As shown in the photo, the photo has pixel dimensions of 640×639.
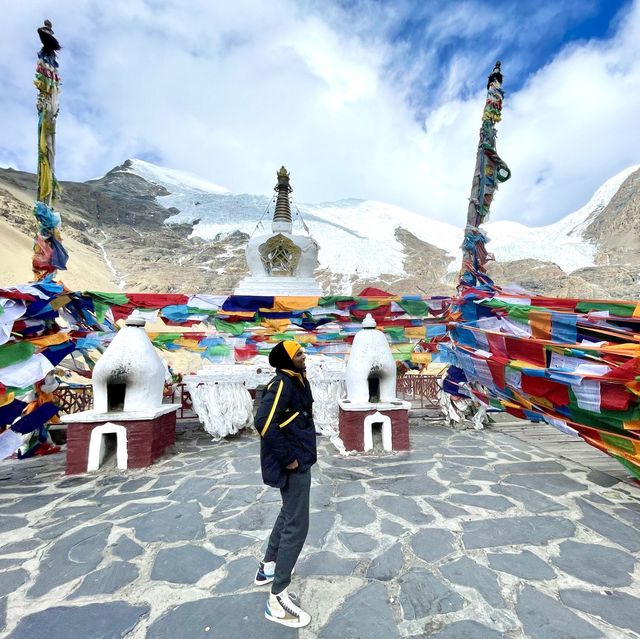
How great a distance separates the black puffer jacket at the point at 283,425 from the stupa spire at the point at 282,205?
546 inches

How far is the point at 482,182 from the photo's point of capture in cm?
803

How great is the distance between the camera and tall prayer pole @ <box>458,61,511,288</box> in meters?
7.94

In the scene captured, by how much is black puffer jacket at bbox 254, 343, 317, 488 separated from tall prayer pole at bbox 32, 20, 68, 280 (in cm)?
575

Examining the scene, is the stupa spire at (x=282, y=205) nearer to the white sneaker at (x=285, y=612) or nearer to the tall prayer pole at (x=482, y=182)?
the tall prayer pole at (x=482, y=182)

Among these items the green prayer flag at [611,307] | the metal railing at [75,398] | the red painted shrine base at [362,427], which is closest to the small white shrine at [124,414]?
the red painted shrine base at [362,427]

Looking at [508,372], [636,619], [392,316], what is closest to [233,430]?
[392,316]

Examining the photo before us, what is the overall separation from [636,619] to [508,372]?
11.9 feet

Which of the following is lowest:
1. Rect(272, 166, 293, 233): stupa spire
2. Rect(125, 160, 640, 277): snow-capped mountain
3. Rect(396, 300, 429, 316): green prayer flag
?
Rect(396, 300, 429, 316): green prayer flag

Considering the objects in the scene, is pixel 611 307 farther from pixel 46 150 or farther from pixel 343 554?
pixel 46 150

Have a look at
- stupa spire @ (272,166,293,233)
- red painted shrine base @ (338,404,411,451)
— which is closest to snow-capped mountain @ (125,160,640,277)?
stupa spire @ (272,166,293,233)

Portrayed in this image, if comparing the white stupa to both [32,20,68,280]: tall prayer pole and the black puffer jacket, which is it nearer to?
[32,20,68,280]: tall prayer pole

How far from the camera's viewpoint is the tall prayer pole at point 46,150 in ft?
20.2

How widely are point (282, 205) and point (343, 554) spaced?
50.1ft

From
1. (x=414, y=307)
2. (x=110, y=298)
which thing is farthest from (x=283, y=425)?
(x=414, y=307)
